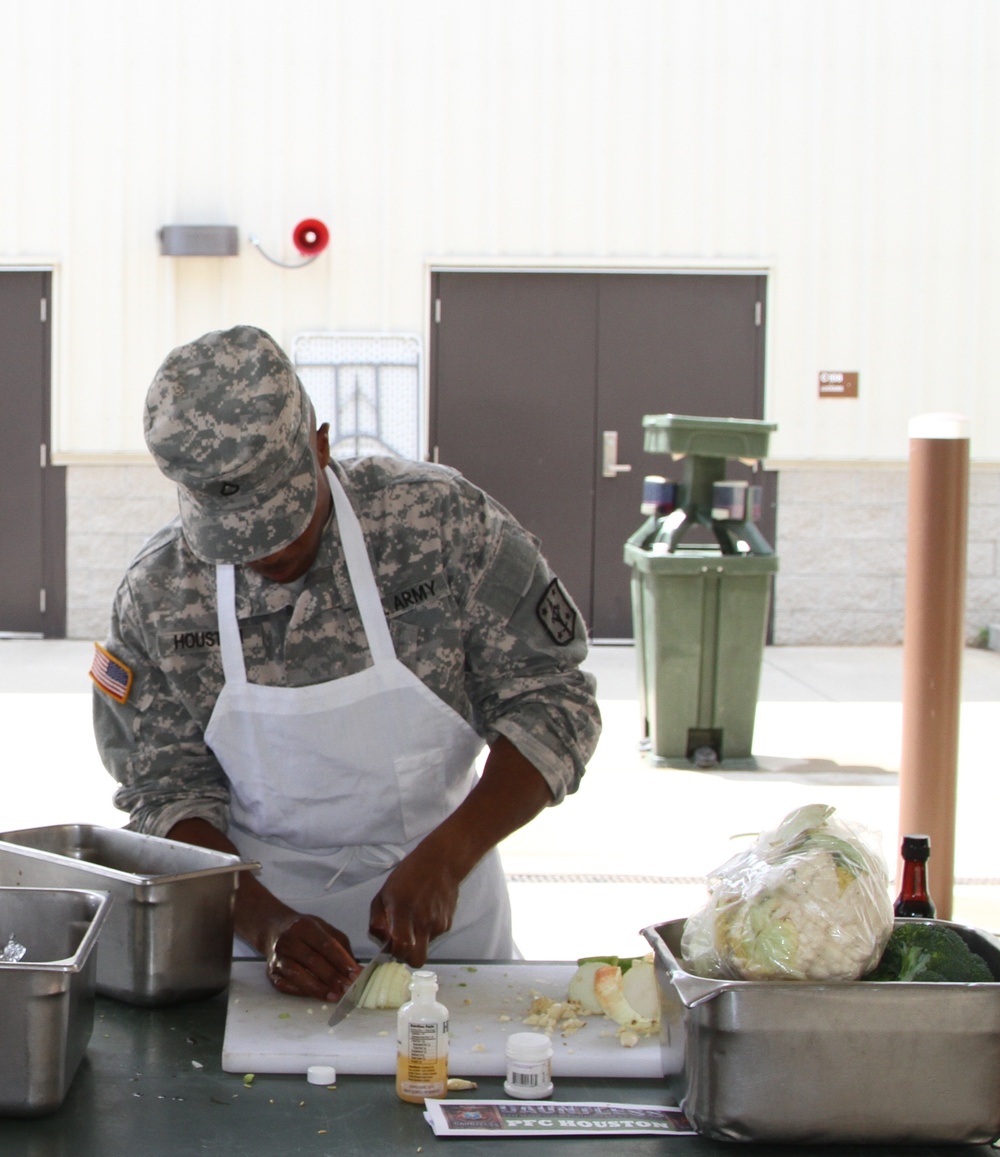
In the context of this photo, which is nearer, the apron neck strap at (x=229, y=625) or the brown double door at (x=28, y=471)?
the apron neck strap at (x=229, y=625)

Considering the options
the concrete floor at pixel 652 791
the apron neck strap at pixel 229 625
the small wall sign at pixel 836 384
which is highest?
the small wall sign at pixel 836 384

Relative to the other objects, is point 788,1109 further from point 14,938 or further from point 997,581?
point 997,581

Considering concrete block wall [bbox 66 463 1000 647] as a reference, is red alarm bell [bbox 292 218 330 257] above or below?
above

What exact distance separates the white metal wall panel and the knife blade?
23.8 feet

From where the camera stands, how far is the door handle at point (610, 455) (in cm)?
903

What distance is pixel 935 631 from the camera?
3.34 metres

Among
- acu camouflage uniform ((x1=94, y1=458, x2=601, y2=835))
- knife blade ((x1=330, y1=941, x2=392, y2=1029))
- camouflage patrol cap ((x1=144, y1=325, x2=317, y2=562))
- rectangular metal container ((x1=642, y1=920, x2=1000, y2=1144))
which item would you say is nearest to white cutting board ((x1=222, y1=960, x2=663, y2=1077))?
knife blade ((x1=330, y1=941, x2=392, y2=1029))

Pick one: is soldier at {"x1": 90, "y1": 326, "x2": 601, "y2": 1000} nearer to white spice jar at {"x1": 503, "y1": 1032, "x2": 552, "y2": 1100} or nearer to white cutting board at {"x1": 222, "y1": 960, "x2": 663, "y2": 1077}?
white cutting board at {"x1": 222, "y1": 960, "x2": 663, "y2": 1077}

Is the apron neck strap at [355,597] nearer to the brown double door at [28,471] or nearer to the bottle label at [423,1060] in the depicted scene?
the bottle label at [423,1060]

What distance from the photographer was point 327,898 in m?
2.32

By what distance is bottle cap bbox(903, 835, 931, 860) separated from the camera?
1742 millimetres

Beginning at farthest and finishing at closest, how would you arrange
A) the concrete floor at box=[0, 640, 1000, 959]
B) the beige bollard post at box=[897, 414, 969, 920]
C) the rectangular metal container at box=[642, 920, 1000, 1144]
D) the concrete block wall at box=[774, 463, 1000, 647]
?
1. the concrete block wall at box=[774, 463, 1000, 647]
2. the concrete floor at box=[0, 640, 1000, 959]
3. the beige bollard post at box=[897, 414, 969, 920]
4. the rectangular metal container at box=[642, 920, 1000, 1144]

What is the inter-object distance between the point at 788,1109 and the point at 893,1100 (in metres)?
0.11

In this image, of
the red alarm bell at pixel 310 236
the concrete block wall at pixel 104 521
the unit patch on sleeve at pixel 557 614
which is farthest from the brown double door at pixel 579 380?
the unit patch on sleeve at pixel 557 614
